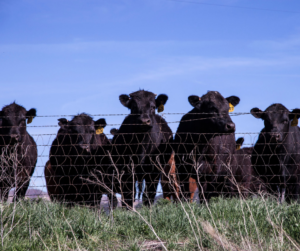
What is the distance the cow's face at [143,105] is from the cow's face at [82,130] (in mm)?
799

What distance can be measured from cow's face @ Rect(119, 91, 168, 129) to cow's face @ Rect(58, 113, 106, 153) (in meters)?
0.80

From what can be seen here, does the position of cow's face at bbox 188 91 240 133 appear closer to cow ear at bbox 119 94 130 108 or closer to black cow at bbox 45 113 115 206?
cow ear at bbox 119 94 130 108

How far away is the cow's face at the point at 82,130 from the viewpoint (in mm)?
8680

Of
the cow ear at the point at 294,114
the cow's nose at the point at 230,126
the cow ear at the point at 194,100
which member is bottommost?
the cow's nose at the point at 230,126

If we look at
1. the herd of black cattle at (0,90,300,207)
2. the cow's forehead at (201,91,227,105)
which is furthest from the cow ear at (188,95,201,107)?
the cow's forehead at (201,91,227,105)

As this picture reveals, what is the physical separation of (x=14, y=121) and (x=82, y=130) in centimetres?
145

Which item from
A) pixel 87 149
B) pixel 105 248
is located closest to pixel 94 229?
pixel 105 248

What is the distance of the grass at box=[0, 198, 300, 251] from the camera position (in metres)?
4.45

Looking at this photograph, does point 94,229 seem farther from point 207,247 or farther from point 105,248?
point 207,247

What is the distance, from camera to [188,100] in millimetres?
9234

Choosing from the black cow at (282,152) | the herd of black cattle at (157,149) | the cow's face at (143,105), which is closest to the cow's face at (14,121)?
the herd of black cattle at (157,149)

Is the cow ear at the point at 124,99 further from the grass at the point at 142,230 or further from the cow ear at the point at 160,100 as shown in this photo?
the grass at the point at 142,230

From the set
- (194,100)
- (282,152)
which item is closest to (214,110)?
(194,100)

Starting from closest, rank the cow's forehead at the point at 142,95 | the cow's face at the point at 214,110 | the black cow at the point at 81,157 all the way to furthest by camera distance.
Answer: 1. the cow's face at the point at 214,110
2. the black cow at the point at 81,157
3. the cow's forehead at the point at 142,95
